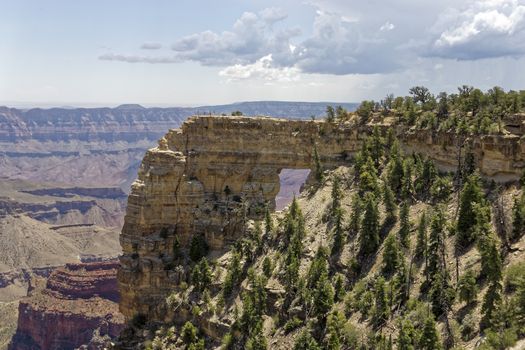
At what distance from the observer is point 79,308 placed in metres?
172

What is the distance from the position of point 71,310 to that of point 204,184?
10583cm

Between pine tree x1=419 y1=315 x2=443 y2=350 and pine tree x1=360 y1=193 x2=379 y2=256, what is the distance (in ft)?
55.9

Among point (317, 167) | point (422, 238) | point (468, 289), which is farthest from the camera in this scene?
point (317, 167)

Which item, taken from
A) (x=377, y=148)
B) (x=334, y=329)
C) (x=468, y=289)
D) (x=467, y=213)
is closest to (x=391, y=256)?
(x=467, y=213)

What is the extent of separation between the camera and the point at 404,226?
198ft

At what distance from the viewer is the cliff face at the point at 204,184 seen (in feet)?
253

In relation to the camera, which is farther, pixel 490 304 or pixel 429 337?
pixel 429 337

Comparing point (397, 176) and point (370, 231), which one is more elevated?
point (397, 176)

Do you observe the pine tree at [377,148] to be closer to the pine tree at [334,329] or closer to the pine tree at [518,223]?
the pine tree at [518,223]

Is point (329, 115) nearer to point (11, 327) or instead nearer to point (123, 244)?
point (123, 244)

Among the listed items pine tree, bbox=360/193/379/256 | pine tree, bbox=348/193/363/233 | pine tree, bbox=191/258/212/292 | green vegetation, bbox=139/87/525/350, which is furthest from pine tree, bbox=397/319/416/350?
pine tree, bbox=191/258/212/292

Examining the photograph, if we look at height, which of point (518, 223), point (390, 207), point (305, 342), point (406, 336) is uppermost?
point (518, 223)

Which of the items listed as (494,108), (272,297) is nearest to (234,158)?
(272,297)

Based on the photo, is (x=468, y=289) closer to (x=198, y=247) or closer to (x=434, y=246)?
(x=434, y=246)
